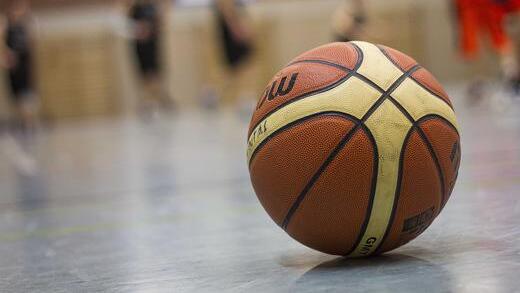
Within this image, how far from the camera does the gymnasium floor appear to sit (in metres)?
2.58

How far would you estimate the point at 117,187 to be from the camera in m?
5.98

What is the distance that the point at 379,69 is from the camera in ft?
8.95

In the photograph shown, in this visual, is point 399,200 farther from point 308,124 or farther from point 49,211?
point 49,211

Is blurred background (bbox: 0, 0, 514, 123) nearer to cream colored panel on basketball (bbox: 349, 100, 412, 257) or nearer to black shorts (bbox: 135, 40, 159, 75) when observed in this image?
black shorts (bbox: 135, 40, 159, 75)

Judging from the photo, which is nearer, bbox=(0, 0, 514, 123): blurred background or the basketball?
the basketball

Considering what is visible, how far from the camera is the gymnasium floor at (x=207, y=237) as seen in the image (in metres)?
2.58

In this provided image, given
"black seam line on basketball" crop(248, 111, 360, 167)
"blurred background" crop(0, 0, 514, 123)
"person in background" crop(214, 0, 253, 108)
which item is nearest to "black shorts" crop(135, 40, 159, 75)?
"person in background" crop(214, 0, 253, 108)

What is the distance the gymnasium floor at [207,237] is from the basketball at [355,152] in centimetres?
13

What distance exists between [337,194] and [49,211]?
2756 millimetres

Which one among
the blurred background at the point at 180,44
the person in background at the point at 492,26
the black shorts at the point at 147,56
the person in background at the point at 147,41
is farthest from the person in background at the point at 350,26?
the blurred background at the point at 180,44

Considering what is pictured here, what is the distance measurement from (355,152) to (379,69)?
0.30m

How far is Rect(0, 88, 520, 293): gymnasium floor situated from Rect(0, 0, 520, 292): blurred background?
0.06ft

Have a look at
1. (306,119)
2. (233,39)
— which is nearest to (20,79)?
(233,39)

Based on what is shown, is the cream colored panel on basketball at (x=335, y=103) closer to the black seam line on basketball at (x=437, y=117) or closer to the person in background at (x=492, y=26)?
the black seam line on basketball at (x=437, y=117)
